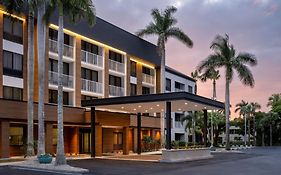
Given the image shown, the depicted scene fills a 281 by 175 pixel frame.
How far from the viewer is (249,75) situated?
54250 mm

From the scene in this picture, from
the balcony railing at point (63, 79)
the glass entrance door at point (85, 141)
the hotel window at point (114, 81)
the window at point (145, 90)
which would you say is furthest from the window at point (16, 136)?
the window at point (145, 90)

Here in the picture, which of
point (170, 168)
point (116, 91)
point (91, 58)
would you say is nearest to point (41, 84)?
point (170, 168)

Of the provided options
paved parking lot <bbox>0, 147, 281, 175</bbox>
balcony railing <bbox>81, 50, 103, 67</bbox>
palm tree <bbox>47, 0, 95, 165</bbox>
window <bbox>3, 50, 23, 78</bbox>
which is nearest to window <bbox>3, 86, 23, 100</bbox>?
window <bbox>3, 50, 23, 78</bbox>

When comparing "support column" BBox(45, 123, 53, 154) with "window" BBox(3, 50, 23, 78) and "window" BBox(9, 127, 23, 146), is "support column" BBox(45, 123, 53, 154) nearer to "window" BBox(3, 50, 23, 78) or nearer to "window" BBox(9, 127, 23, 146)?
"window" BBox(9, 127, 23, 146)

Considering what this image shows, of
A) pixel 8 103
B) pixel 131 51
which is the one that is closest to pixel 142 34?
pixel 131 51

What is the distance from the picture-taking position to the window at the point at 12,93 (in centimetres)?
3356

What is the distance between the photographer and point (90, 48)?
44875mm

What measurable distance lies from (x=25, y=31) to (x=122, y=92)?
18021 mm

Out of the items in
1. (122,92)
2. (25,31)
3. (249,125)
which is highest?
(25,31)

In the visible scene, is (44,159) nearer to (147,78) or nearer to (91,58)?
(91,58)

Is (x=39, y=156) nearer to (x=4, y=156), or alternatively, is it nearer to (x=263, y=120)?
(x=4, y=156)

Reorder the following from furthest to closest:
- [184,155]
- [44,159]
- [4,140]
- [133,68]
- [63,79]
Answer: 1. [133,68]
2. [63,79]
3. [184,155]
4. [4,140]
5. [44,159]

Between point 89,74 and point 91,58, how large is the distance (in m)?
1.75

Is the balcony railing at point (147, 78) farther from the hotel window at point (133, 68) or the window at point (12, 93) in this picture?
the window at point (12, 93)
